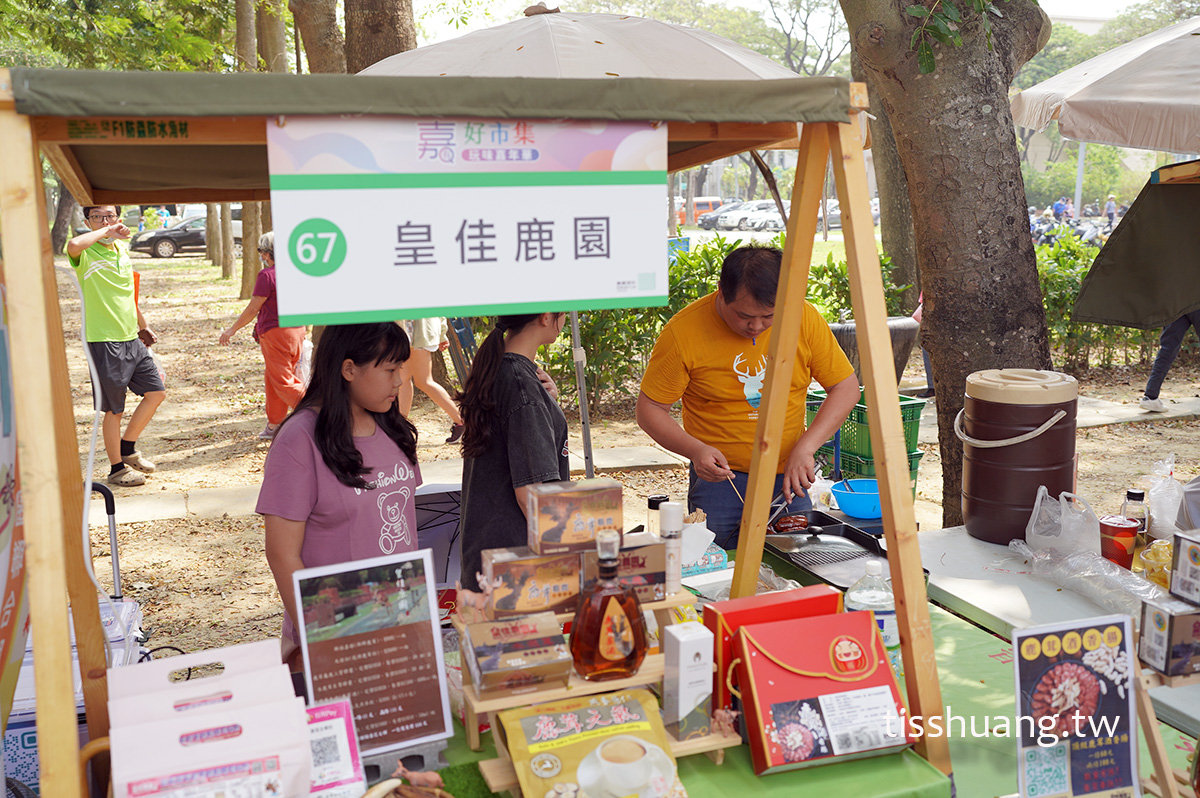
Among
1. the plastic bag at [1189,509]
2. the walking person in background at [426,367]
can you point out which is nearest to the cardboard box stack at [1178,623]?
the plastic bag at [1189,509]

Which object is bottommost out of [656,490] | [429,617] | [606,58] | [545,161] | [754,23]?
[656,490]

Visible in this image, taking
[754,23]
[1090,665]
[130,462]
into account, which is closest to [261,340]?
[130,462]

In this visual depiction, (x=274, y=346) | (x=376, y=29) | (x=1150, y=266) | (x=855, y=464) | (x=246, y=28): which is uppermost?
(x=246, y=28)

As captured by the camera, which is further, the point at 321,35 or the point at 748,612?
the point at 321,35

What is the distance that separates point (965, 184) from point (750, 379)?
1541mm

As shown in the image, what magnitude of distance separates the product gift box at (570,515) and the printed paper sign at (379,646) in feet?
0.73

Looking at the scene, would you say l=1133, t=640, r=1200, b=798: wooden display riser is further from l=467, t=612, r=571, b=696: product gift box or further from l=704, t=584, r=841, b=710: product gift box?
l=467, t=612, r=571, b=696: product gift box

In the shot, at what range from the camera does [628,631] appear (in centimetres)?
177

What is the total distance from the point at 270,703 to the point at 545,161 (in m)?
1.04

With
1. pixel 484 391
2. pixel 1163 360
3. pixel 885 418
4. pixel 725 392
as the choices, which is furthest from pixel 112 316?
pixel 1163 360

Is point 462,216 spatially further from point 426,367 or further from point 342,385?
point 426,367

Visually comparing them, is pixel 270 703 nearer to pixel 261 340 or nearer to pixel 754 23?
pixel 261 340

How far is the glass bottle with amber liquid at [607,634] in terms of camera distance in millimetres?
1743

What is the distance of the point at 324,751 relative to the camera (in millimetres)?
1577
